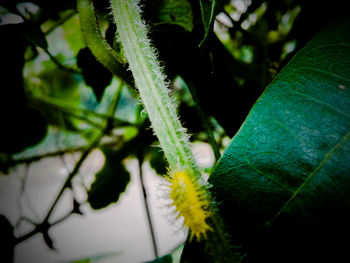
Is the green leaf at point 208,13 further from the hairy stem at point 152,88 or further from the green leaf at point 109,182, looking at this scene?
the green leaf at point 109,182

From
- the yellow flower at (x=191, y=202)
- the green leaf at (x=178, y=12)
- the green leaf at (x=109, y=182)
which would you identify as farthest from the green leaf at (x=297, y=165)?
the green leaf at (x=109, y=182)

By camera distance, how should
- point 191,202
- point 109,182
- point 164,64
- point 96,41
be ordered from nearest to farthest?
point 191,202 < point 96,41 < point 164,64 < point 109,182

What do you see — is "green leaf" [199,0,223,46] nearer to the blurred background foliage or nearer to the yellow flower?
the blurred background foliage

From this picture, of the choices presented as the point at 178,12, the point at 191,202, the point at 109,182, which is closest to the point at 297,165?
the point at 191,202

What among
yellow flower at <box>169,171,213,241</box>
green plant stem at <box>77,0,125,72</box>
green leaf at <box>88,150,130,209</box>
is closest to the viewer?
yellow flower at <box>169,171,213,241</box>

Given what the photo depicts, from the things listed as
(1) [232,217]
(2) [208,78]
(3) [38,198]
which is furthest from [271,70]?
(3) [38,198]

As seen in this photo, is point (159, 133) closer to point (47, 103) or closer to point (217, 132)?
point (217, 132)

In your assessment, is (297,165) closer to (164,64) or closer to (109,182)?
(164,64)

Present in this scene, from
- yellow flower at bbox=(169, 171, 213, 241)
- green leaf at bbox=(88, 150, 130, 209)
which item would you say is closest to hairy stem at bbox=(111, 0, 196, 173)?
yellow flower at bbox=(169, 171, 213, 241)
